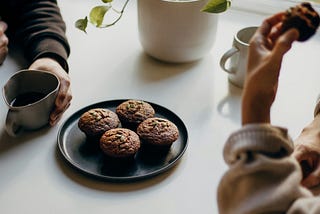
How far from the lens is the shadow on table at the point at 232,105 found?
34.4 inches

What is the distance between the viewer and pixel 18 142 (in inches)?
31.4

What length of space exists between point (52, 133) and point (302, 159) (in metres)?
0.45

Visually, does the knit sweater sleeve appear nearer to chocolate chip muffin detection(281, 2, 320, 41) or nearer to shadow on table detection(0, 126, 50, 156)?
chocolate chip muffin detection(281, 2, 320, 41)

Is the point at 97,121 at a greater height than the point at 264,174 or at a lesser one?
lesser

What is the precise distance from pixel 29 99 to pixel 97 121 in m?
0.16

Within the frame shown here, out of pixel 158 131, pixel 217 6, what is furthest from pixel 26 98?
pixel 217 6

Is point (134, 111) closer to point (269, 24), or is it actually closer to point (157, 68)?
point (157, 68)

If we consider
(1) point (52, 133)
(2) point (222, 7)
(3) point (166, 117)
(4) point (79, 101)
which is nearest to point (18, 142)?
(1) point (52, 133)

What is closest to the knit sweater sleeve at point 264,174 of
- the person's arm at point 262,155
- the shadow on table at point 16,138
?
the person's arm at point 262,155

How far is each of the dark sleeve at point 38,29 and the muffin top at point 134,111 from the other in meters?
0.24

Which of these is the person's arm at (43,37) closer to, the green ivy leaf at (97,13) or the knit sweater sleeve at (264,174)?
the green ivy leaf at (97,13)

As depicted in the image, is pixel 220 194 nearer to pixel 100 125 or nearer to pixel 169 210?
pixel 169 210

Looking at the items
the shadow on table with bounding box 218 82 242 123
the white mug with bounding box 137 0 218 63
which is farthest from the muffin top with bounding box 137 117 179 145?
the white mug with bounding box 137 0 218 63

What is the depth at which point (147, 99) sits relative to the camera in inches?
36.3
